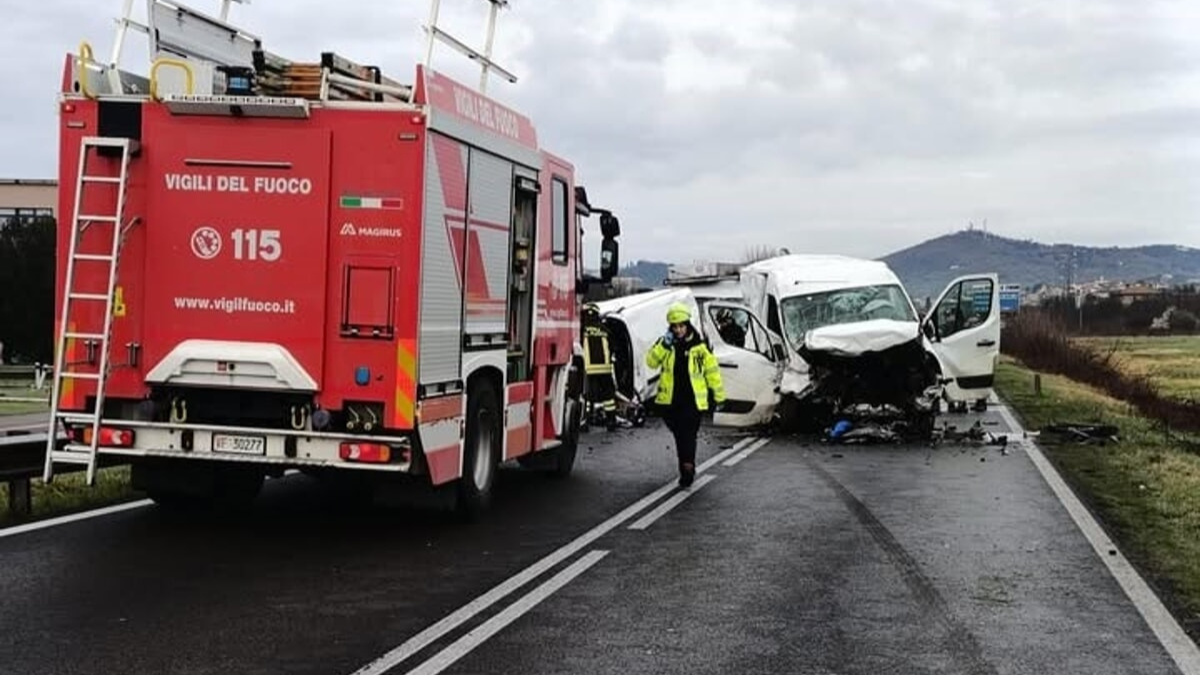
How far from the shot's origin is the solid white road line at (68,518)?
933 centimetres

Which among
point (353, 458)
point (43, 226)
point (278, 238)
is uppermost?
point (43, 226)

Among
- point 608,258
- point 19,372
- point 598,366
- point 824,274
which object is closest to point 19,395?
point 19,372

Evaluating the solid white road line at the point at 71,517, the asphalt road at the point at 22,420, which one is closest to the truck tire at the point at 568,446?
the solid white road line at the point at 71,517

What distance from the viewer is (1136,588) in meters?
7.92

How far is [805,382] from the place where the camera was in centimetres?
1853

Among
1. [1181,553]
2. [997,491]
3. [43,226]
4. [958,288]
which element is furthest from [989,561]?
[43,226]

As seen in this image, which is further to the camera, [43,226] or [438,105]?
[43,226]

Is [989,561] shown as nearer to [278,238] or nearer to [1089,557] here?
[1089,557]

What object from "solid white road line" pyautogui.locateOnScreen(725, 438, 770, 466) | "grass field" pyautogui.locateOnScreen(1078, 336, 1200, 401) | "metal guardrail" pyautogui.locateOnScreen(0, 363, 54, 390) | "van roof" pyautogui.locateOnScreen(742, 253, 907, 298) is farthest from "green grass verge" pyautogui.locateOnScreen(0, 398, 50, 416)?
"grass field" pyautogui.locateOnScreen(1078, 336, 1200, 401)

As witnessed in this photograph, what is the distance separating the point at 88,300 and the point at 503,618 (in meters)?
3.91

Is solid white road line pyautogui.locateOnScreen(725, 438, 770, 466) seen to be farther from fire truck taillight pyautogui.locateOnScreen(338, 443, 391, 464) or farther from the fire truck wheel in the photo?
fire truck taillight pyautogui.locateOnScreen(338, 443, 391, 464)

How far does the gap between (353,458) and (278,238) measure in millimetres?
1569

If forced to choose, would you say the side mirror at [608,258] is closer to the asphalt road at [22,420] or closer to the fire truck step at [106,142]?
the fire truck step at [106,142]

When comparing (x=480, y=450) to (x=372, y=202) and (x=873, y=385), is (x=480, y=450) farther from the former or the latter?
(x=873, y=385)
